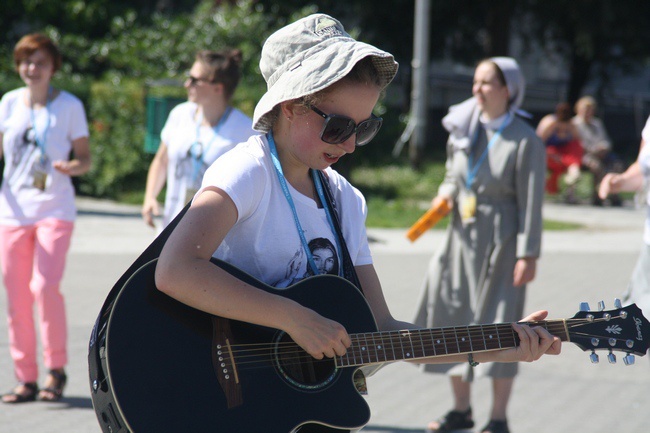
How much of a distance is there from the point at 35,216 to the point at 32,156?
362mm

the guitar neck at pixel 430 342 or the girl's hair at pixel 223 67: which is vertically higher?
the girl's hair at pixel 223 67

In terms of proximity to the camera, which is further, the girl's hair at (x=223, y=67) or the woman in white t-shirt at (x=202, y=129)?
the girl's hair at (x=223, y=67)

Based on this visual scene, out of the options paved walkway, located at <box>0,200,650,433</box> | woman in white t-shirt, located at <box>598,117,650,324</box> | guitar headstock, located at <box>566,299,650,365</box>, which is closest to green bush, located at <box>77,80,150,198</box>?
paved walkway, located at <box>0,200,650,433</box>

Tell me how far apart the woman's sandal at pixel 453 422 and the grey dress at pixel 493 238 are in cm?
24

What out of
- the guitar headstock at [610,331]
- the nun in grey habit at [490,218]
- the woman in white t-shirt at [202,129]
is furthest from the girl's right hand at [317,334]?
the nun in grey habit at [490,218]

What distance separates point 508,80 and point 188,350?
3.36 meters

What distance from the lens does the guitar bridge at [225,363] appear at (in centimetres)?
241

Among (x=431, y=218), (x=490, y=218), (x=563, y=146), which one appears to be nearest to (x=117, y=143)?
(x=563, y=146)

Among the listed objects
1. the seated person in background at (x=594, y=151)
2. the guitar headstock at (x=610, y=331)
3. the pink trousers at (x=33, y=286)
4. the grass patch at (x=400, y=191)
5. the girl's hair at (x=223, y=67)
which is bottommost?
the grass patch at (x=400, y=191)

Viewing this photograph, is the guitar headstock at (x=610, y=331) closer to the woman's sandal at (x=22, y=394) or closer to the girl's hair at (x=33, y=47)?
the woman's sandal at (x=22, y=394)

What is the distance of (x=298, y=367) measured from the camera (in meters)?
2.53

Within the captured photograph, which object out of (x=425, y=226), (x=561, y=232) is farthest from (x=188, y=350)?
(x=561, y=232)

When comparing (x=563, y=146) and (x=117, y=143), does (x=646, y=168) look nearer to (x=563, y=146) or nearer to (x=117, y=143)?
(x=117, y=143)

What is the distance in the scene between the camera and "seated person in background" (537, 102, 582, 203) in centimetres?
1548
